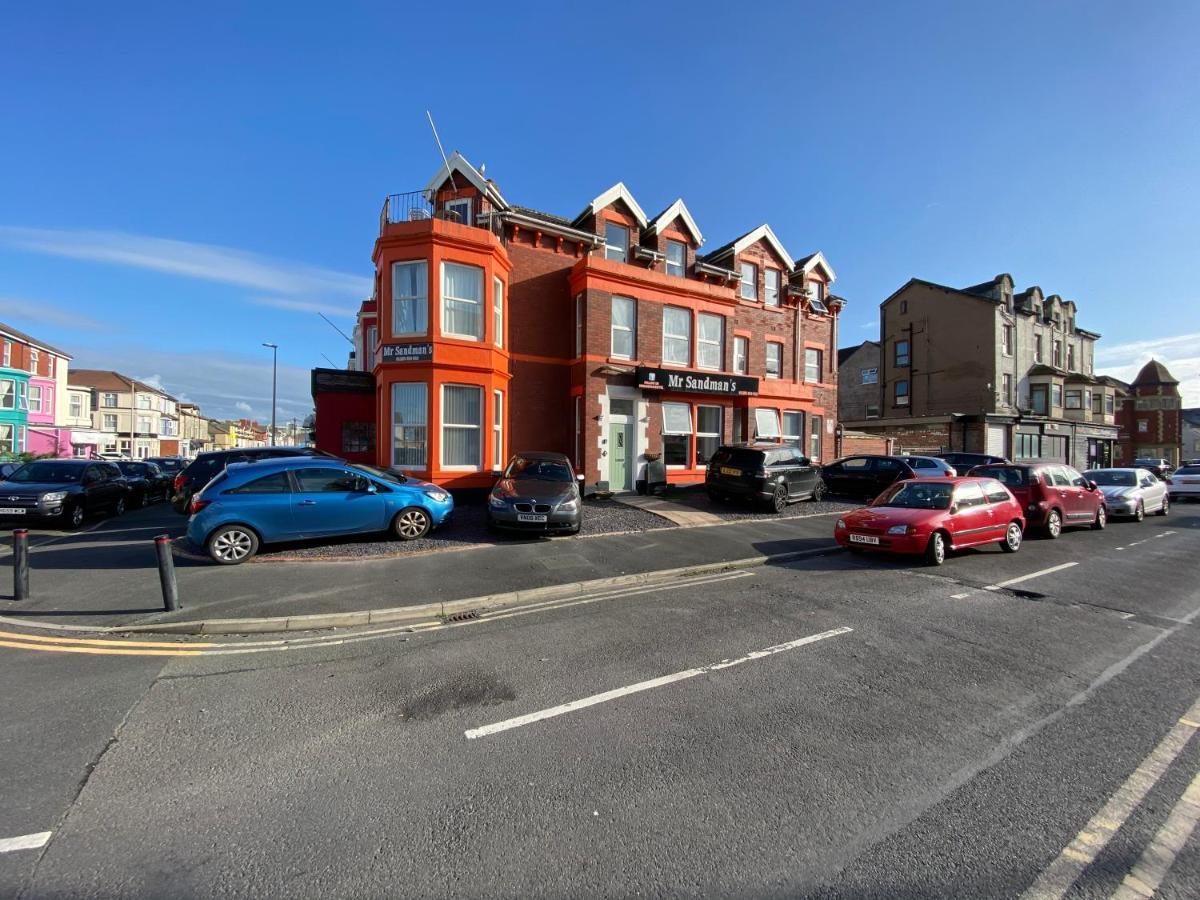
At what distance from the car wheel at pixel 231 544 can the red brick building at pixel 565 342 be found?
5.15 meters

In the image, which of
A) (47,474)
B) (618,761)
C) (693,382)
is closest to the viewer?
(618,761)

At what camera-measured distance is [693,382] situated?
17.1 meters

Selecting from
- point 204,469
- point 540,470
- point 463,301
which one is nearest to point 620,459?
point 540,470

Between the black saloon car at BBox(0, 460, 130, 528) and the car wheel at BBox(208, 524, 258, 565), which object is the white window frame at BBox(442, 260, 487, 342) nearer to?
the car wheel at BBox(208, 524, 258, 565)

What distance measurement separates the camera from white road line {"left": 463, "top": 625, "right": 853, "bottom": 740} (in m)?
3.62

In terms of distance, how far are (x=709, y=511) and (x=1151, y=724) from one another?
409 inches

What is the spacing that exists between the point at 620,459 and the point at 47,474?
1510 cm

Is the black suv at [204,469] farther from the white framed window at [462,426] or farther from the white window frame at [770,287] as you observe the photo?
the white window frame at [770,287]

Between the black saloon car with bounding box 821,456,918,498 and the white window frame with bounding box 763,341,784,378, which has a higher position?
the white window frame with bounding box 763,341,784,378

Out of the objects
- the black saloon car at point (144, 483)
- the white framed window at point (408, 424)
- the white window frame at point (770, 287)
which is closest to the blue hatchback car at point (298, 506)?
the white framed window at point (408, 424)

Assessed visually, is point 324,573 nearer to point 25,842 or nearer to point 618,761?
point 25,842

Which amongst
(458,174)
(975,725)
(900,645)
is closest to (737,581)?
(900,645)

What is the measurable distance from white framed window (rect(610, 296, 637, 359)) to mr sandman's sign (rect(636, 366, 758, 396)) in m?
1.00

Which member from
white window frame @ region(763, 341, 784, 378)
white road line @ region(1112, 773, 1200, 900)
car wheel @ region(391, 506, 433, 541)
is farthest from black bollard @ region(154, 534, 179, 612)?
white window frame @ region(763, 341, 784, 378)
